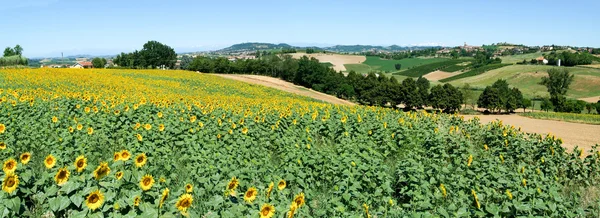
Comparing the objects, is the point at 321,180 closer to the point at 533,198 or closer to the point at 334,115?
A: the point at 533,198

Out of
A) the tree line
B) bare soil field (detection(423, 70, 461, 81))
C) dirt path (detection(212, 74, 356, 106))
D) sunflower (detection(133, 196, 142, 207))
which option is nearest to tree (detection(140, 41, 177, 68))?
the tree line

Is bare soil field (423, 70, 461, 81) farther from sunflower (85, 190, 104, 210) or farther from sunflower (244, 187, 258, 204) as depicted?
sunflower (85, 190, 104, 210)

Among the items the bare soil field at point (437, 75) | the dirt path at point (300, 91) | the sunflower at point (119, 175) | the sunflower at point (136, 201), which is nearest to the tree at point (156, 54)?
the dirt path at point (300, 91)

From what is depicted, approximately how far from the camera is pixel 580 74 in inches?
3930

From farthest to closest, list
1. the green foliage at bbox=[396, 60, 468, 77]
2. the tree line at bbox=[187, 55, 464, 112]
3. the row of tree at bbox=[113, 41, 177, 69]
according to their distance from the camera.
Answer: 1. the green foliage at bbox=[396, 60, 468, 77]
2. the row of tree at bbox=[113, 41, 177, 69]
3. the tree line at bbox=[187, 55, 464, 112]

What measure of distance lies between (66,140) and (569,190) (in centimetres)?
1095

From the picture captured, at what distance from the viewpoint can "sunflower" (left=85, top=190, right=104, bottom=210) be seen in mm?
3713

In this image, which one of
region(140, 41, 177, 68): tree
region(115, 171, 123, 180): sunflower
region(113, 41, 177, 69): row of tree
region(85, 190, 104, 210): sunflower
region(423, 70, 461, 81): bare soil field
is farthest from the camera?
region(423, 70, 461, 81): bare soil field

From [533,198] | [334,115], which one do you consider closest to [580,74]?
[334,115]

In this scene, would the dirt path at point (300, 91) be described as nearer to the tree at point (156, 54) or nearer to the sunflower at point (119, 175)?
the tree at point (156, 54)

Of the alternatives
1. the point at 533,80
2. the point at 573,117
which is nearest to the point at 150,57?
the point at 573,117

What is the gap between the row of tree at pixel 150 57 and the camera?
87.4 m

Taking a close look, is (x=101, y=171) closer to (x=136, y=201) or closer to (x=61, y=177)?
(x=61, y=177)

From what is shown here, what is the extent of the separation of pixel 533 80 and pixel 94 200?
116918 mm
